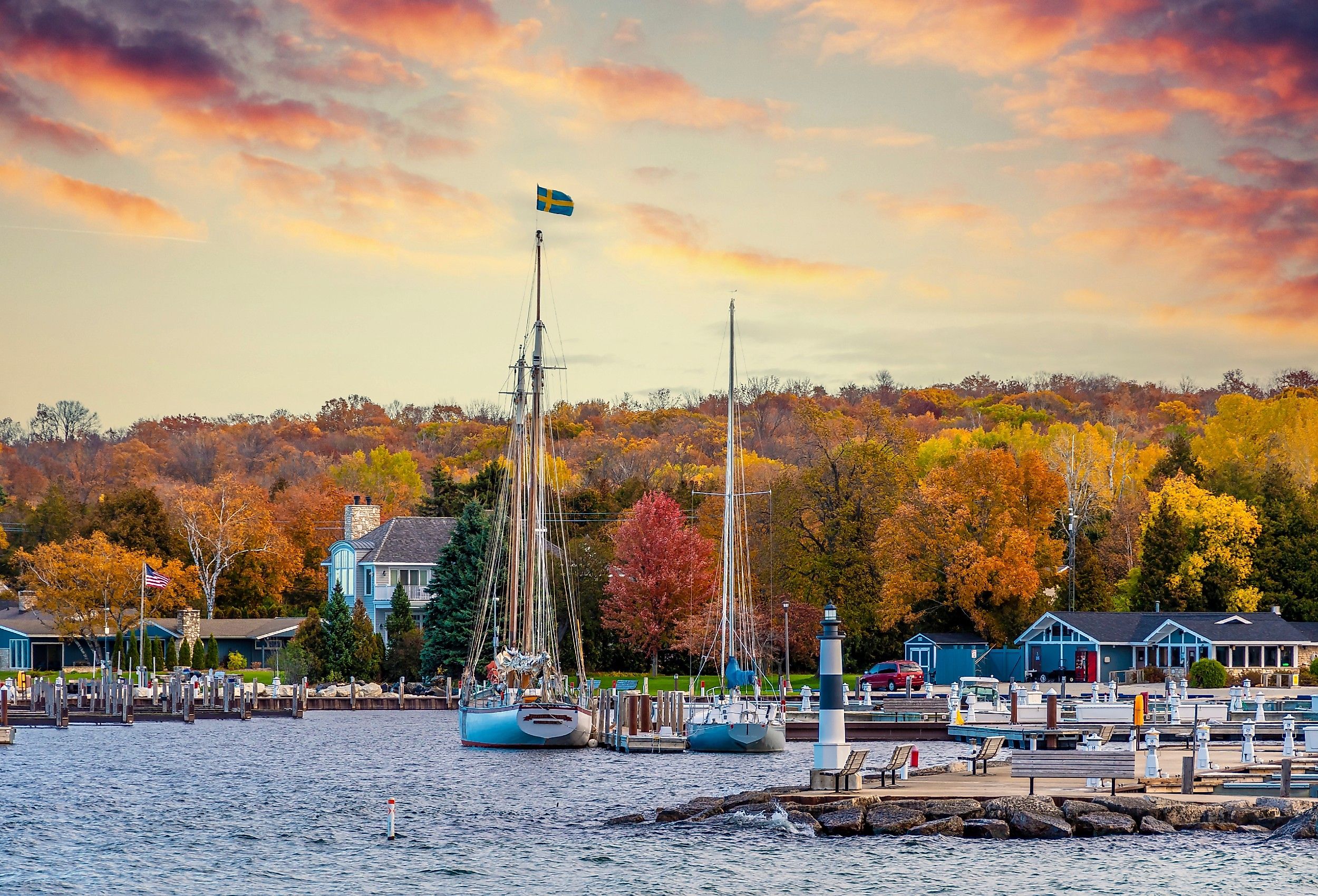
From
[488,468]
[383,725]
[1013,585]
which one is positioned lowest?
[383,725]

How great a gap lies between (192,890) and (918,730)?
33435 millimetres

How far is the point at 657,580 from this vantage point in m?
85.4

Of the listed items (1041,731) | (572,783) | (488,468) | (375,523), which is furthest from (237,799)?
(375,523)

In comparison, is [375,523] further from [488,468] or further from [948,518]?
[948,518]

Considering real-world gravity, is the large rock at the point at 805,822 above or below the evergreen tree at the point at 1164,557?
below

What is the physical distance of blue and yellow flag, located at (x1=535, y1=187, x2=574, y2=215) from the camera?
2397 inches

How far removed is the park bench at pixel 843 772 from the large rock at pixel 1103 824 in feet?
15.6

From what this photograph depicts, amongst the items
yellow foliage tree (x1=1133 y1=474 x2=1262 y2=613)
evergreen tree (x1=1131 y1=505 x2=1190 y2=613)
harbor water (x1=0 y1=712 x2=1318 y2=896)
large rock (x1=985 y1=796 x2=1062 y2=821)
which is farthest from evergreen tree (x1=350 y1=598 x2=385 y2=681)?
large rock (x1=985 y1=796 x2=1062 y2=821)

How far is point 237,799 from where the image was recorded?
4416 centimetres

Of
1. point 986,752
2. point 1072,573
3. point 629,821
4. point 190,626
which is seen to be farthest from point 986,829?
point 190,626

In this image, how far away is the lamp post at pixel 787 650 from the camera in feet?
247

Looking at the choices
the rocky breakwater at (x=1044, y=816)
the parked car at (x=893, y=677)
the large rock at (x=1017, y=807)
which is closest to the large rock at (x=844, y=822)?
the rocky breakwater at (x=1044, y=816)

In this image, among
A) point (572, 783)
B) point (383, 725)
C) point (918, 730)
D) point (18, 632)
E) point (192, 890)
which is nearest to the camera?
point (192, 890)

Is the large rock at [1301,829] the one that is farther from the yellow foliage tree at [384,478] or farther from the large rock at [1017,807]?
the yellow foliage tree at [384,478]
